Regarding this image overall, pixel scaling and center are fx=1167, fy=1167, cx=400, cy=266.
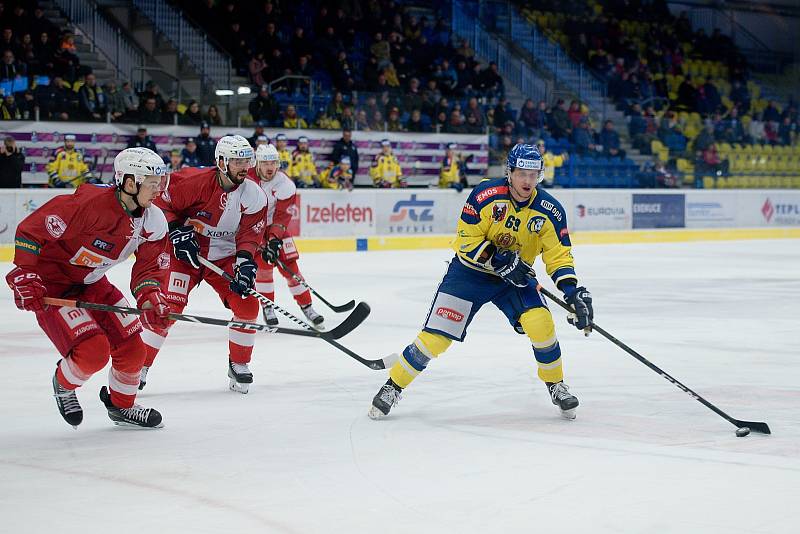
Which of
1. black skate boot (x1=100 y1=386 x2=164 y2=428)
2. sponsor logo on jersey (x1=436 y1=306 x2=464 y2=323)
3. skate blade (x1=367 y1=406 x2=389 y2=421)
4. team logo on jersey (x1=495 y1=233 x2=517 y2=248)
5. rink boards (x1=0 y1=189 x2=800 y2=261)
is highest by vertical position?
team logo on jersey (x1=495 y1=233 x2=517 y2=248)

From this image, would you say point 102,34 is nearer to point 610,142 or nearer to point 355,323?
point 610,142

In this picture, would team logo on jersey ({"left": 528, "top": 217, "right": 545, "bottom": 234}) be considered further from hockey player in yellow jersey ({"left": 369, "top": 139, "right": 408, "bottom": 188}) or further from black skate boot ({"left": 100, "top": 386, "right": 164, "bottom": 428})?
hockey player in yellow jersey ({"left": 369, "top": 139, "right": 408, "bottom": 188})

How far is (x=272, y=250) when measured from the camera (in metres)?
8.66

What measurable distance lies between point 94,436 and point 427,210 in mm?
13424

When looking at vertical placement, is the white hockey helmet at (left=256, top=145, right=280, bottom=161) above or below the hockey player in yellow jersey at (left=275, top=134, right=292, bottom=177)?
above

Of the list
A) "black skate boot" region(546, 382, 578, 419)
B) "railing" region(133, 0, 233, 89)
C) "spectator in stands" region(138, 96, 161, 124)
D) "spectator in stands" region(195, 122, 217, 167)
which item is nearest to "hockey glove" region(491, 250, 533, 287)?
"black skate boot" region(546, 382, 578, 419)

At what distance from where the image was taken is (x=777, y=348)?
25.6 feet

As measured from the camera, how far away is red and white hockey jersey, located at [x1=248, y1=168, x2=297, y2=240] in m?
8.98

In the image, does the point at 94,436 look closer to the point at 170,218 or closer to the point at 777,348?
the point at 170,218

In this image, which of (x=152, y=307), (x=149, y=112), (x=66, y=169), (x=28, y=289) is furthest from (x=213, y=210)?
(x=149, y=112)

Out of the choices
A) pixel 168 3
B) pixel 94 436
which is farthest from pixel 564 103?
pixel 94 436

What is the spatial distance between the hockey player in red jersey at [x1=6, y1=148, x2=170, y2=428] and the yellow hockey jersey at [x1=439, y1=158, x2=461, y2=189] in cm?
1375

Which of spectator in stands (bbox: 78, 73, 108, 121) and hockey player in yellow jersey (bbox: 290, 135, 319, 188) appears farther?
hockey player in yellow jersey (bbox: 290, 135, 319, 188)

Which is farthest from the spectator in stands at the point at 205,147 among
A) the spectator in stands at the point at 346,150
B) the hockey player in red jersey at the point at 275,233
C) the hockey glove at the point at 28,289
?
the hockey glove at the point at 28,289
